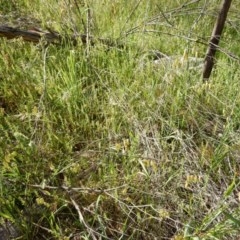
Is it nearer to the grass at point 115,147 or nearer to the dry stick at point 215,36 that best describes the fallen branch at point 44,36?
the grass at point 115,147

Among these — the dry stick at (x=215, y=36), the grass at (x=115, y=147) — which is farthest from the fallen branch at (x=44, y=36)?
the dry stick at (x=215, y=36)

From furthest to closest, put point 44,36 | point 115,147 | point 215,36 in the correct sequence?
1. point 44,36
2. point 215,36
3. point 115,147

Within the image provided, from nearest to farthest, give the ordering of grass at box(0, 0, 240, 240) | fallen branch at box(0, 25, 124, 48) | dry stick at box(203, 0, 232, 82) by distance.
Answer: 1. grass at box(0, 0, 240, 240)
2. dry stick at box(203, 0, 232, 82)
3. fallen branch at box(0, 25, 124, 48)

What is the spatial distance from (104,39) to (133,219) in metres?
1.32

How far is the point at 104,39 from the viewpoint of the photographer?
230 cm

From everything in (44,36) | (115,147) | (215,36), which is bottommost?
(115,147)

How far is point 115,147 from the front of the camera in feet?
4.90

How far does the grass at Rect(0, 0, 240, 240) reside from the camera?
1382 mm

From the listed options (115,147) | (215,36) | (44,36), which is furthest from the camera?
(44,36)

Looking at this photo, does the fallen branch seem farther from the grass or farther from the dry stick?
the dry stick

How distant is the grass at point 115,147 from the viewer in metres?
1.38

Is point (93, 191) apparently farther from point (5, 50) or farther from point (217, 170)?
point (5, 50)

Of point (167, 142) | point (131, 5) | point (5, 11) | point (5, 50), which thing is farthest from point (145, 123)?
point (5, 11)

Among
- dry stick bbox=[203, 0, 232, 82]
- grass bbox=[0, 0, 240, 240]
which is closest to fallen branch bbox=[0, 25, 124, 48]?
grass bbox=[0, 0, 240, 240]
